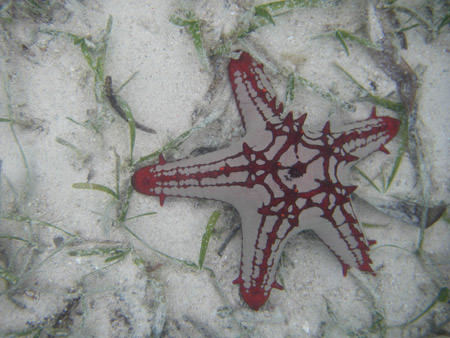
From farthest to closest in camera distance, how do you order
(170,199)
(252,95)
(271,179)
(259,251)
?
(170,199) < (252,95) < (259,251) < (271,179)

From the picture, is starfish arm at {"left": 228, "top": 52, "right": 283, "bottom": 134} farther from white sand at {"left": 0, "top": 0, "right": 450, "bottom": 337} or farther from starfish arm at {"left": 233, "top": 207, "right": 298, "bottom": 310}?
starfish arm at {"left": 233, "top": 207, "right": 298, "bottom": 310}

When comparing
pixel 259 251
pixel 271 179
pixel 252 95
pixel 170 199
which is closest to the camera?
pixel 271 179

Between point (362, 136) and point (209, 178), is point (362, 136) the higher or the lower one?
the higher one

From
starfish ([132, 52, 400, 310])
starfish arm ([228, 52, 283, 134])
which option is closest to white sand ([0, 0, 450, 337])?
starfish arm ([228, 52, 283, 134])

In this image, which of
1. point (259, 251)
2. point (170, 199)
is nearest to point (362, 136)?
point (259, 251)

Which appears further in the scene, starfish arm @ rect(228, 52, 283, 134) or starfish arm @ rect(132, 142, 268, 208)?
starfish arm @ rect(228, 52, 283, 134)

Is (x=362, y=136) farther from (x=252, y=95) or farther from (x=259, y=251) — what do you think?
(x=259, y=251)
